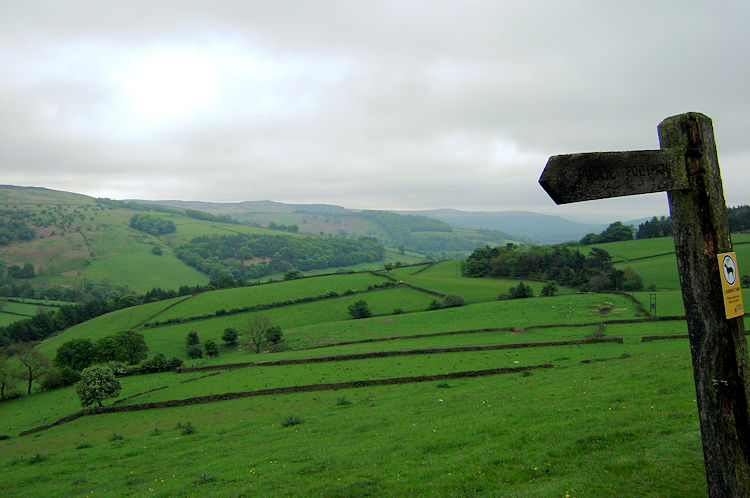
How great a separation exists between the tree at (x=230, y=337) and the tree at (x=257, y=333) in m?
2.03

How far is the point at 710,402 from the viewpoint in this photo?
3.99 metres

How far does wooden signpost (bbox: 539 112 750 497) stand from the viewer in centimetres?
385

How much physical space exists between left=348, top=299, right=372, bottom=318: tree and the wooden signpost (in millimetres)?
66009

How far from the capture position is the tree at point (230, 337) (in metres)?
61.7

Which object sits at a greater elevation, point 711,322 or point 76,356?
point 711,322

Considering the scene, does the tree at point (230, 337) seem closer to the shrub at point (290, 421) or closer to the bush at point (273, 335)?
the bush at point (273, 335)

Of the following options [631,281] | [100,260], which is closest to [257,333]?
[631,281]

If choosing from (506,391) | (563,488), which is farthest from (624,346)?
(563,488)

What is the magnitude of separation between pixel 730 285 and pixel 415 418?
50.4 ft

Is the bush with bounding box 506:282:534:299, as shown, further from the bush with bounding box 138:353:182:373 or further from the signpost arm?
the signpost arm

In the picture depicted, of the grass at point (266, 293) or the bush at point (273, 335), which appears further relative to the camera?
the grass at point (266, 293)

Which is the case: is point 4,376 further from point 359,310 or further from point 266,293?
point 359,310

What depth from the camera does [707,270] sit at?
3861mm

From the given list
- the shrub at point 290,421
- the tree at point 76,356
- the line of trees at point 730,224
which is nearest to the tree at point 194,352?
the tree at point 76,356
